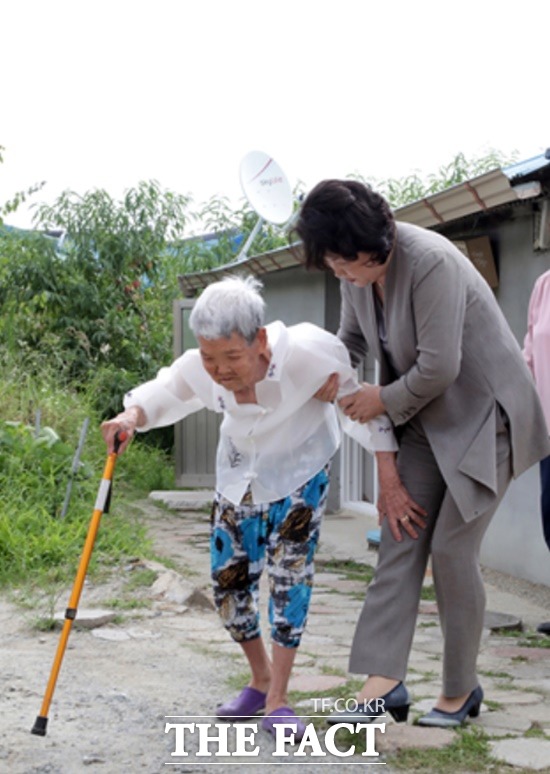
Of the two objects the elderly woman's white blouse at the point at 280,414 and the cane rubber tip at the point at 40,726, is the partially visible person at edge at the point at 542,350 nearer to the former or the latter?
the elderly woman's white blouse at the point at 280,414

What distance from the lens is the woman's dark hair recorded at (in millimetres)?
3750

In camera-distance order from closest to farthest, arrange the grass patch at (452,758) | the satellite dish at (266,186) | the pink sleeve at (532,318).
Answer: the grass patch at (452,758), the pink sleeve at (532,318), the satellite dish at (266,186)

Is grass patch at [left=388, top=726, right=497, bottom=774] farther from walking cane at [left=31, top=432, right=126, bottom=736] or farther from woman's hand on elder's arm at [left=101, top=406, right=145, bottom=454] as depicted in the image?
woman's hand on elder's arm at [left=101, top=406, right=145, bottom=454]

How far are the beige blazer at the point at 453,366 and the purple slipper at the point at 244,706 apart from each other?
91 cm

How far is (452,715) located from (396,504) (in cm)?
68

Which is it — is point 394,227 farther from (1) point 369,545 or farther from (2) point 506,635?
(1) point 369,545

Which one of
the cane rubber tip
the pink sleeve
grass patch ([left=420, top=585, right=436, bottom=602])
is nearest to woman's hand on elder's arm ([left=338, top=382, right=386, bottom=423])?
the cane rubber tip

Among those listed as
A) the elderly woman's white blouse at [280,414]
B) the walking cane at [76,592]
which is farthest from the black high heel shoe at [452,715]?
the walking cane at [76,592]

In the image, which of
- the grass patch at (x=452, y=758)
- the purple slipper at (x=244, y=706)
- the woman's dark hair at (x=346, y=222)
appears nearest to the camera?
the grass patch at (x=452, y=758)

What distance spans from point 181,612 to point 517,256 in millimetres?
2703

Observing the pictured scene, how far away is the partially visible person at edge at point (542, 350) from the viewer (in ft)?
17.2

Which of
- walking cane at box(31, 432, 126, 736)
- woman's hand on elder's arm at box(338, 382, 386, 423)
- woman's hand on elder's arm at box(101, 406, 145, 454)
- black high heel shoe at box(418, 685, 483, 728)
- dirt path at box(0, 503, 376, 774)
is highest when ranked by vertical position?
woman's hand on elder's arm at box(338, 382, 386, 423)

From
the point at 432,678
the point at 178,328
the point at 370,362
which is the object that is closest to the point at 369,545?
the point at 370,362

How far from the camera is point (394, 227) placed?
12.7 ft
